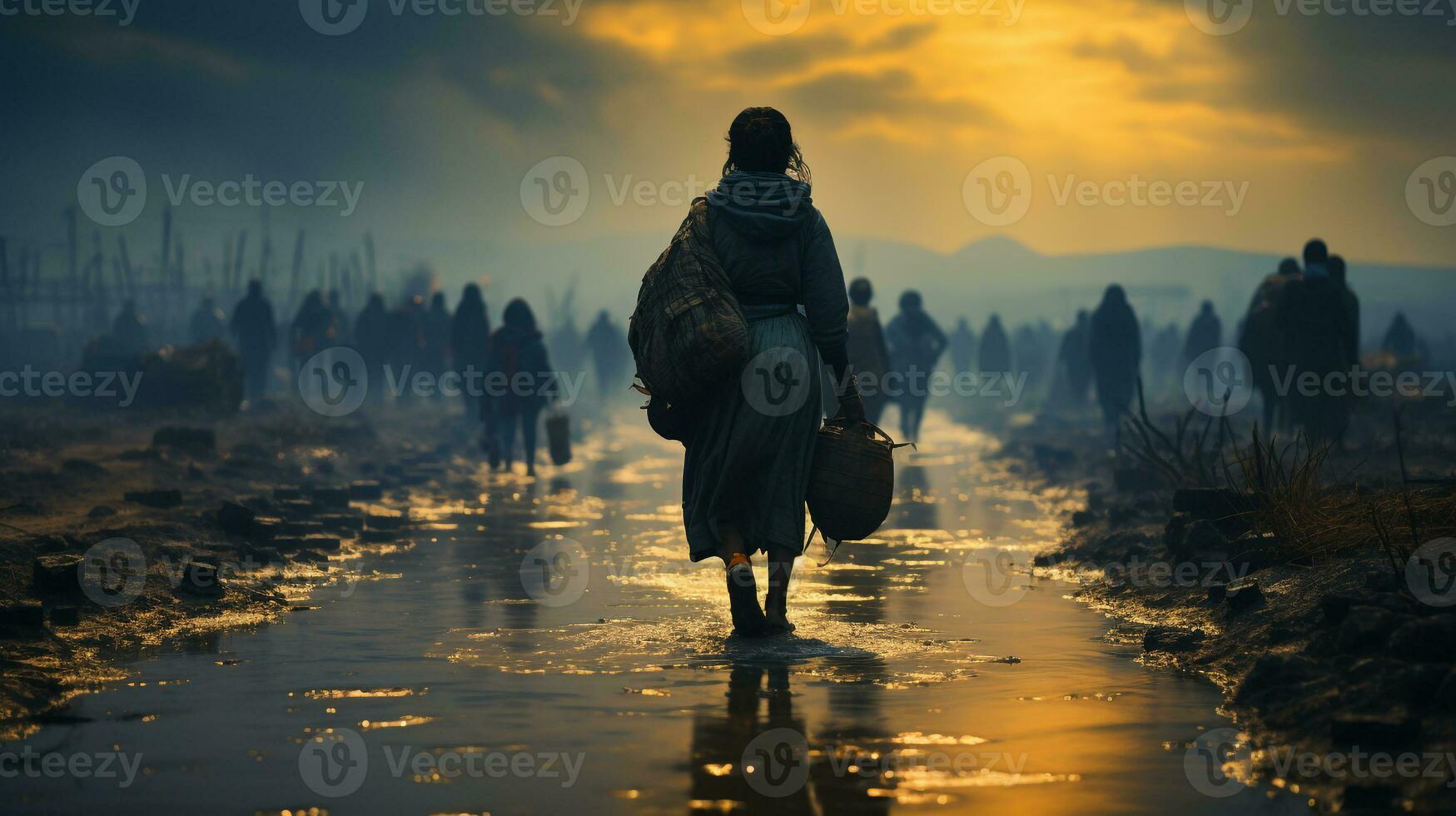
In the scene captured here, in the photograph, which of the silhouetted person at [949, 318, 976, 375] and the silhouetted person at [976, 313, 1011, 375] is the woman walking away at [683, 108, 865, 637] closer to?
the silhouetted person at [976, 313, 1011, 375]

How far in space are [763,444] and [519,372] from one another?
13.6 m

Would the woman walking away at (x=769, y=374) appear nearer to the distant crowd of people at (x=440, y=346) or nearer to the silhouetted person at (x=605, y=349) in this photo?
the distant crowd of people at (x=440, y=346)

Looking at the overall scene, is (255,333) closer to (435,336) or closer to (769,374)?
(435,336)

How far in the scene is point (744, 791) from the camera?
3.97 m

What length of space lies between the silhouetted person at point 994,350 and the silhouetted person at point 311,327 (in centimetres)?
2023

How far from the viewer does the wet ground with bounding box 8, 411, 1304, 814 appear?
12.9 feet

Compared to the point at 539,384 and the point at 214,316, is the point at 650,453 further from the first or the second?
the point at 214,316

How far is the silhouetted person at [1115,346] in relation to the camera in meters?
24.5

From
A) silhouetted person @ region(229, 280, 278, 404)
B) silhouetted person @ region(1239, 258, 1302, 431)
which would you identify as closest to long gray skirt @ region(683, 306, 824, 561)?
silhouetted person @ region(1239, 258, 1302, 431)

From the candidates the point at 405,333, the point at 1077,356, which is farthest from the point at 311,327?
the point at 1077,356

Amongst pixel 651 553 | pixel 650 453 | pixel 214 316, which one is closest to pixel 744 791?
pixel 651 553

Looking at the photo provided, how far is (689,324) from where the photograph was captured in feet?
21.3

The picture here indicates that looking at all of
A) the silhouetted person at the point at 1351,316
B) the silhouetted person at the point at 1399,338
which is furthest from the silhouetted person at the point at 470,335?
the silhouetted person at the point at 1399,338

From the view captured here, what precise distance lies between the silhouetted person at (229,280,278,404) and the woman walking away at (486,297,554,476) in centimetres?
1412
